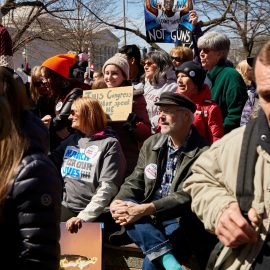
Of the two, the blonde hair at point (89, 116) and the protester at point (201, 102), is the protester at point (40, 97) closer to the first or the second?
the blonde hair at point (89, 116)

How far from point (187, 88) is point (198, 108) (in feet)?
0.69

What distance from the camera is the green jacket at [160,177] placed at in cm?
364

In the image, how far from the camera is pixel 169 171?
12.7ft

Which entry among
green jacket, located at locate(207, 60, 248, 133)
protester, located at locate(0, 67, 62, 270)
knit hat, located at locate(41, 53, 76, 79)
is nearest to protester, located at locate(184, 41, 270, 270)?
protester, located at locate(0, 67, 62, 270)

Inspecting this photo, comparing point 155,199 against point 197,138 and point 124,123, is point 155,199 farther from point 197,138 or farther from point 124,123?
point 124,123

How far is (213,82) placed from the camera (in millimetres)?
5117

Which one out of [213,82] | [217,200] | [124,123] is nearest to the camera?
[217,200]

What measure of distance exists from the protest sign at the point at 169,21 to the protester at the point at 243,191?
16.1ft

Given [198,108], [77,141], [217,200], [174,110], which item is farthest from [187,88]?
[217,200]

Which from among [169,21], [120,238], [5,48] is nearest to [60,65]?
[5,48]

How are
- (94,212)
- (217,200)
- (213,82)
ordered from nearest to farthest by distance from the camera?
(217,200)
(94,212)
(213,82)

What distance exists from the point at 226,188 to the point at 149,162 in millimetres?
1960

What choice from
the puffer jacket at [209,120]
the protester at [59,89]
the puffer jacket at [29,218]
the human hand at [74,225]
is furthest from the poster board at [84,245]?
the puffer jacket at [29,218]

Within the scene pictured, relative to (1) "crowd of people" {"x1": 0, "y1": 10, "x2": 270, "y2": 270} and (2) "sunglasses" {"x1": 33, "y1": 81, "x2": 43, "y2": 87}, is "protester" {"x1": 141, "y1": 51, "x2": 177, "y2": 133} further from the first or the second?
(2) "sunglasses" {"x1": 33, "y1": 81, "x2": 43, "y2": 87}
